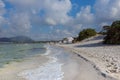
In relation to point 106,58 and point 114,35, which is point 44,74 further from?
point 114,35

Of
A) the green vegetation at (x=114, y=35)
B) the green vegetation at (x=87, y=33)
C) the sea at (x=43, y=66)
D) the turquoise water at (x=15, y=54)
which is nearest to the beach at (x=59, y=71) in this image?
the sea at (x=43, y=66)

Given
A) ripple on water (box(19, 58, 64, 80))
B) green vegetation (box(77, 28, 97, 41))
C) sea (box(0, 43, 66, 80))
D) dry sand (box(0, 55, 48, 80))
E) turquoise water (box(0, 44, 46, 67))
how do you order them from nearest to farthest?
ripple on water (box(19, 58, 64, 80)), sea (box(0, 43, 66, 80)), dry sand (box(0, 55, 48, 80)), turquoise water (box(0, 44, 46, 67)), green vegetation (box(77, 28, 97, 41))

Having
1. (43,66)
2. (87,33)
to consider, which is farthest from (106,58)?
(87,33)

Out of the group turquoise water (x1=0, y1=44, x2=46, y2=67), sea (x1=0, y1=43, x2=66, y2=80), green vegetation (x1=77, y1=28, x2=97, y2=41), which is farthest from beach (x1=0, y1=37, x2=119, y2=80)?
green vegetation (x1=77, y1=28, x2=97, y2=41)

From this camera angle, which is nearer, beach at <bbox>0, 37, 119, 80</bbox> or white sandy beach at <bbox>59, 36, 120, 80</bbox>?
beach at <bbox>0, 37, 119, 80</bbox>

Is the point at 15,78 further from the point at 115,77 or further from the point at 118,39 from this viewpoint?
the point at 118,39

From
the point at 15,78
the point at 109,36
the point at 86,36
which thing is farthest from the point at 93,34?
the point at 15,78

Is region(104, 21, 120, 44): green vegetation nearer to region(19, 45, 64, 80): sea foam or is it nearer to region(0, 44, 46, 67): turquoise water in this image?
region(0, 44, 46, 67): turquoise water

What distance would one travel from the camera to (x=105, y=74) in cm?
1088

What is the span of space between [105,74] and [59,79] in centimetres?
251

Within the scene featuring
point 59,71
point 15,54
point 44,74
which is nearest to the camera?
point 44,74

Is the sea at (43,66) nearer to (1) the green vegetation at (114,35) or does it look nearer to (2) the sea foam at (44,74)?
(2) the sea foam at (44,74)

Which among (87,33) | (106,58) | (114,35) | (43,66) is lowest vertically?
(43,66)

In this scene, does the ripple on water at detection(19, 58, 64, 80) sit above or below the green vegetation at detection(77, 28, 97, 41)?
below
